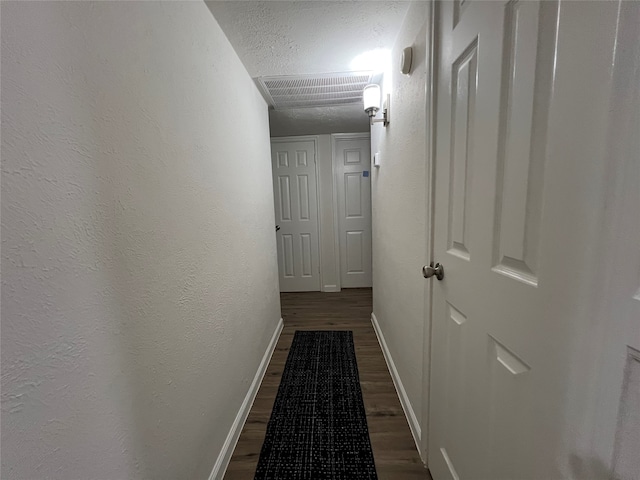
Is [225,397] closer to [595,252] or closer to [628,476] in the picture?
[628,476]

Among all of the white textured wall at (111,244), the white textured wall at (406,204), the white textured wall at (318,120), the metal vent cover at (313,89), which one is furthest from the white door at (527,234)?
the white textured wall at (318,120)

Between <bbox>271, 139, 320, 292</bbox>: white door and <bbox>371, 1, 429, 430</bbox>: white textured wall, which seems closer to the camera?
<bbox>371, 1, 429, 430</bbox>: white textured wall

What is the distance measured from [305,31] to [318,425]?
84.5 inches

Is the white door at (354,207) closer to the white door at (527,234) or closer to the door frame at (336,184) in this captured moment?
the door frame at (336,184)

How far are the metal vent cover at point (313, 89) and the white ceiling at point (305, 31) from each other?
87mm

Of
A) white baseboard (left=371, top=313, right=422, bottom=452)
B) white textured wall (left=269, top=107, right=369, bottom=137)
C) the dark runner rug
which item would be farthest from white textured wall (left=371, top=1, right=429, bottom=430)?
white textured wall (left=269, top=107, right=369, bottom=137)

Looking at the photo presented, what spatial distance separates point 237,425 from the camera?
1348 mm

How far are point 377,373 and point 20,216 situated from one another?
76.9 inches

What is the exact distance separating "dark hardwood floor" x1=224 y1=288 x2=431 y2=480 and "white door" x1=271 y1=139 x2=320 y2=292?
768 mm

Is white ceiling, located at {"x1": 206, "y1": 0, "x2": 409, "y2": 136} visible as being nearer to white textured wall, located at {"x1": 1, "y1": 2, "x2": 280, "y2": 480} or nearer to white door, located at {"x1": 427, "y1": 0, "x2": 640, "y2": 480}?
white textured wall, located at {"x1": 1, "y1": 2, "x2": 280, "y2": 480}

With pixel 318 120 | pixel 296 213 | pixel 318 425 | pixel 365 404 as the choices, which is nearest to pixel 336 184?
pixel 296 213

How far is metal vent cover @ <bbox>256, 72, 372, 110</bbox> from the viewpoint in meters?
1.88

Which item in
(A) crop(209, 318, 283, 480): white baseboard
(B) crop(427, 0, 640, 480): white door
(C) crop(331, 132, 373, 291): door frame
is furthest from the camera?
(C) crop(331, 132, 373, 291): door frame

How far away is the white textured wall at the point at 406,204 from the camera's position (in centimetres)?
117
